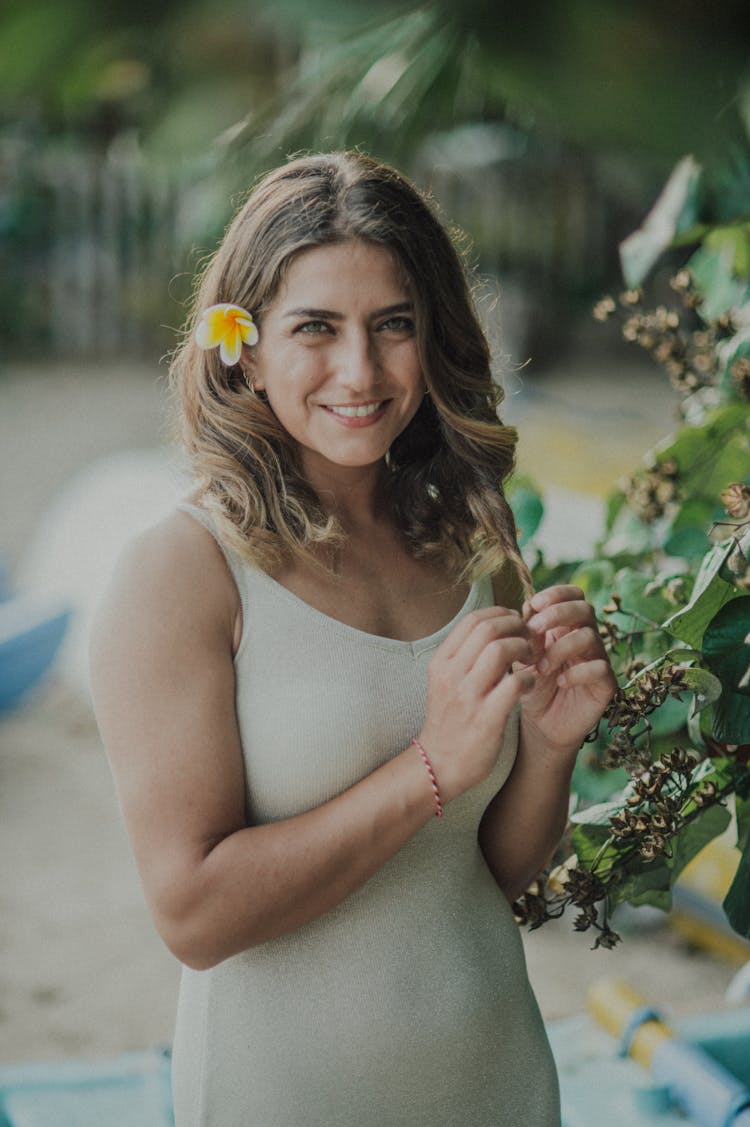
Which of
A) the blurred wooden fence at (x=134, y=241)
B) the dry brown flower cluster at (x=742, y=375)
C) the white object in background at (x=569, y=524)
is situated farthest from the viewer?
the blurred wooden fence at (x=134, y=241)

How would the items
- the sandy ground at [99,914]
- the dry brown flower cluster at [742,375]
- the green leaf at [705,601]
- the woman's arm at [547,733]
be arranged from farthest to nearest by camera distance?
the sandy ground at [99,914] → the dry brown flower cluster at [742,375] → the woman's arm at [547,733] → the green leaf at [705,601]

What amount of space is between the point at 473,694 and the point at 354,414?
294 mm

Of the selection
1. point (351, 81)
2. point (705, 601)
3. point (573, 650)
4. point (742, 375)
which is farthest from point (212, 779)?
point (351, 81)

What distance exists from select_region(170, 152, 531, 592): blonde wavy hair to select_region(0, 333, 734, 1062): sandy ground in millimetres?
612

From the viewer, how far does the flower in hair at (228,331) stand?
4.06 feet

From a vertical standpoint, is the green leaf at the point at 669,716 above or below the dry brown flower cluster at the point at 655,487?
below

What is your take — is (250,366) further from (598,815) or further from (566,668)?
(598,815)

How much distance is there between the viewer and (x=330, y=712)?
119 cm

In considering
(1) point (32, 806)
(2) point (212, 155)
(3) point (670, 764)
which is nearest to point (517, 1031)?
(3) point (670, 764)

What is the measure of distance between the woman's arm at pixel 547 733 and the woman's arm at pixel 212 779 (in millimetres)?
65

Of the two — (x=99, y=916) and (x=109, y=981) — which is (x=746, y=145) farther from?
(x=99, y=916)

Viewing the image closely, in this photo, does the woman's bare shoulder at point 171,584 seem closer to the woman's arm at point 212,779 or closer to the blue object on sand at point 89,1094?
the woman's arm at point 212,779

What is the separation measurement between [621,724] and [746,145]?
749 millimetres

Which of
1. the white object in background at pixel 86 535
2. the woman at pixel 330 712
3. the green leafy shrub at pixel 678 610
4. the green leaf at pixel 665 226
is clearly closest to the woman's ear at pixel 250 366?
the woman at pixel 330 712
